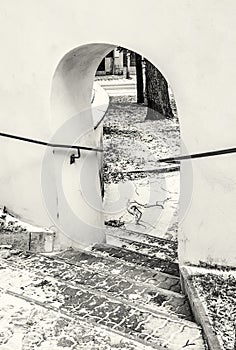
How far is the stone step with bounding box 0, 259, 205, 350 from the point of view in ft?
12.7

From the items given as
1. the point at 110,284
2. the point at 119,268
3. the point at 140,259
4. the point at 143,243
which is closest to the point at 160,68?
the point at 110,284

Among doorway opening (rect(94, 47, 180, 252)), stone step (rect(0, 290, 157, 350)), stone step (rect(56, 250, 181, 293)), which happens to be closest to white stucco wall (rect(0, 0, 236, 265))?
stone step (rect(56, 250, 181, 293))

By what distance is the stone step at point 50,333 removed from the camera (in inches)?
148

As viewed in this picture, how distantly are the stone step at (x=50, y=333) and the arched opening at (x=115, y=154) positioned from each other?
6.34 ft

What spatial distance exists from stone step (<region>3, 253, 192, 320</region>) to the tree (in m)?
11.2

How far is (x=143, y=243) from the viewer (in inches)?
295

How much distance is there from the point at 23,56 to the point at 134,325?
9.75 ft

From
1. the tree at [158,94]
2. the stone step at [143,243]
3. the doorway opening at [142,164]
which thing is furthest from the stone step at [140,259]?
the tree at [158,94]

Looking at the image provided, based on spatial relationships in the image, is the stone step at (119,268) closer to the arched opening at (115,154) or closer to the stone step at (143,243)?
the arched opening at (115,154)

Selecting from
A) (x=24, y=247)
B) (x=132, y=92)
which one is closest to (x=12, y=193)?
(x=24, y=247)

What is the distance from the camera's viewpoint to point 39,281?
193 inches

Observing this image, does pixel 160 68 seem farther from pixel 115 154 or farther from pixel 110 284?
pixel 115 154

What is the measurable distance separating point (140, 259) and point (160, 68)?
94.2 inches

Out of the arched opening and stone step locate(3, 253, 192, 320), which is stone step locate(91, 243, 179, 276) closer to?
the arched opening
